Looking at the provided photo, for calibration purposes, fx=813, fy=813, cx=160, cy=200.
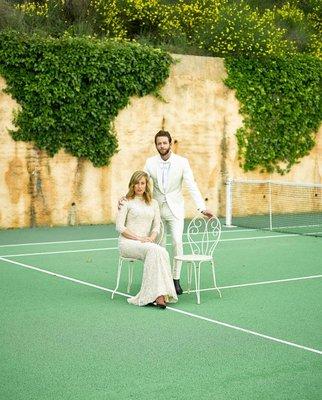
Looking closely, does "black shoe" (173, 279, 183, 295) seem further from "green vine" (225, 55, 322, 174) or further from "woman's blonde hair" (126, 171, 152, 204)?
"green vine" (225, 55, 322, 174)

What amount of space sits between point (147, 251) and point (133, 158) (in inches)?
395

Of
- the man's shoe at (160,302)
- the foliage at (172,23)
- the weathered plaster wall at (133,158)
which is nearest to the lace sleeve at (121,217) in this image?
the man's shoe at (160,302)

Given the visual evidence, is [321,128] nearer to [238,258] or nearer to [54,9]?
[54,9]

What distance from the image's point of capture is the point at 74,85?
17.7 metres

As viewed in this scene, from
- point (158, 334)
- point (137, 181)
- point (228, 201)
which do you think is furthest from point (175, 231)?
point (228, 201)

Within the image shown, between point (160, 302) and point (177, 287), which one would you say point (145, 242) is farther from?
point (177, 287)

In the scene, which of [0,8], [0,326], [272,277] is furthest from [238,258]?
[0,8]

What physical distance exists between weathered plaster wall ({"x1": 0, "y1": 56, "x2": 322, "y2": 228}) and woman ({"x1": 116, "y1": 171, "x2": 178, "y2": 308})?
839 centimetres

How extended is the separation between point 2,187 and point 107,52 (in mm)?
3819

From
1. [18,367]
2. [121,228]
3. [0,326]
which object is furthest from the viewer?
[121,228]

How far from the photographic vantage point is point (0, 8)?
19500 millimetres

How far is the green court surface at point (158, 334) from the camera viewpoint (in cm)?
602

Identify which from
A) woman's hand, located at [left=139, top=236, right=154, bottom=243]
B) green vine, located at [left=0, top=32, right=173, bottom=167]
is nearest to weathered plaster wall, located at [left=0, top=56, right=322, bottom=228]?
green vine, located at [left=0, top=32, right=173, bottom=167]

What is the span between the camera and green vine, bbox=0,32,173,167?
1736 cm
